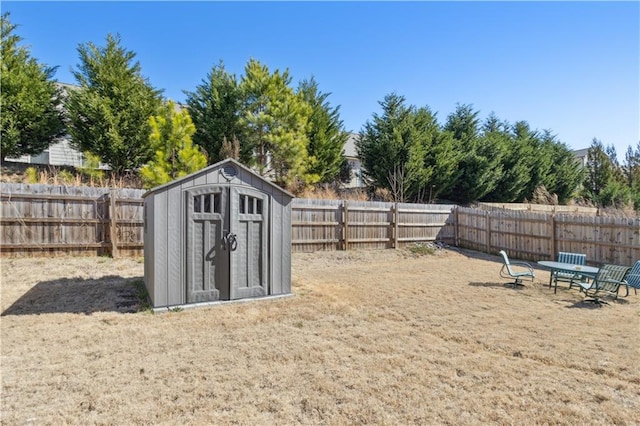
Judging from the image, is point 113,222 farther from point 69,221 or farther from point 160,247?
point 160,247

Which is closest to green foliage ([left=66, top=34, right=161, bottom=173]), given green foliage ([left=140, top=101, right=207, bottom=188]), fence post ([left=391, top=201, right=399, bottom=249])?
green foliage ([left=140, top=101, right=207, bottom=188])

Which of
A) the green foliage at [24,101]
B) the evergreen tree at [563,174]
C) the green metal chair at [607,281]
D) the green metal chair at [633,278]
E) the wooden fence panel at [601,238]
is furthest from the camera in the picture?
the evergreen tree at [563,174]

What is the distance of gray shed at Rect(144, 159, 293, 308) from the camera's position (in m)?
5.47

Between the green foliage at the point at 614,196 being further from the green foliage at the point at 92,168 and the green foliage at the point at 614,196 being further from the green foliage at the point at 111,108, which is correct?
the green foliage at the point at 92,168

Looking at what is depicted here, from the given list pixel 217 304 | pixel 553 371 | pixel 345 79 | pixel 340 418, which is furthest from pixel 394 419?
pixel 345 79

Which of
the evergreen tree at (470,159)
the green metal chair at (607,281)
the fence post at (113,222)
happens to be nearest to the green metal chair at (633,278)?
the green metal chair at (607,281)

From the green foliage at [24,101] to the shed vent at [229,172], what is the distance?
10.8m

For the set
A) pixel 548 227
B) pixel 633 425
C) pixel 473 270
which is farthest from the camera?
pixel 548 227

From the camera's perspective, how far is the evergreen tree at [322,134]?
16781mm

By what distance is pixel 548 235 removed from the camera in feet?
37.5

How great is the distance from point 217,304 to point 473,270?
7.31 meters

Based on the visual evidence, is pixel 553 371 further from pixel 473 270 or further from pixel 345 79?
pixel 345 79

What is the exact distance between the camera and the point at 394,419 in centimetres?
265

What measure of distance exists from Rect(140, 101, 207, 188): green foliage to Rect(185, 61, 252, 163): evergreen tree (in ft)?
9.77
